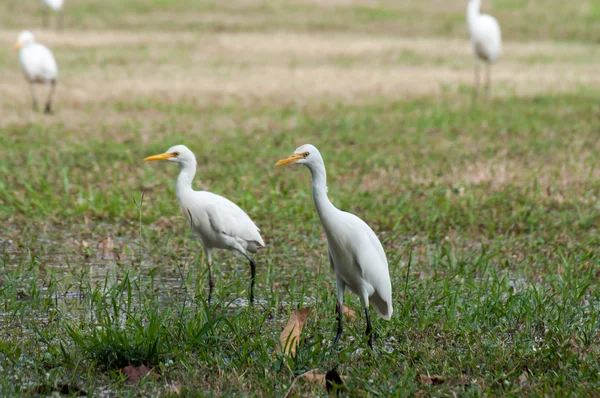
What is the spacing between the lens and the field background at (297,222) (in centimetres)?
366

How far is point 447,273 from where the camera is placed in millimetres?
5258

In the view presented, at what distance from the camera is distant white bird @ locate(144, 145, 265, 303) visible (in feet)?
15.8

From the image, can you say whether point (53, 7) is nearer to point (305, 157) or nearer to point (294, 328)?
point (305, 157)

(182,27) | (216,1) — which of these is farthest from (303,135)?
(216,1)

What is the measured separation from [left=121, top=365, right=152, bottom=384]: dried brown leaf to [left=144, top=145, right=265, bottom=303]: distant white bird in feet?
3.85

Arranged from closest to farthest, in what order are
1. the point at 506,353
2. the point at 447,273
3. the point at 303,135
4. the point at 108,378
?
the point at 108,378 < the point at 506,353 < the point at 447,273 < the point at 303,135

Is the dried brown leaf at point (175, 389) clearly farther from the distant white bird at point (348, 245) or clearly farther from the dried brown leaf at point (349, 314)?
the dried brown leaf at point (349, 314)

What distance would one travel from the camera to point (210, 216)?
4.82 metres

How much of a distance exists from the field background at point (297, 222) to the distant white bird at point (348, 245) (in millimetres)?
245

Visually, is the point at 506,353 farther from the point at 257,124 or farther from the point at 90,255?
the point at 257,124

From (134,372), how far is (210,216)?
4.63 feet

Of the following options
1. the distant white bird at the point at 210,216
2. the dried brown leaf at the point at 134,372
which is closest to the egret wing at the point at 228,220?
the distant white bird at the point at 210,216

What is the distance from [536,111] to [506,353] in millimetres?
8044

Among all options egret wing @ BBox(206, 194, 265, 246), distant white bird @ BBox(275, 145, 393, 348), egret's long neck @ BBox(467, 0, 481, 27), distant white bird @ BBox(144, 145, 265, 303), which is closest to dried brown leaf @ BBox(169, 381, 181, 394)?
distant white bird @ BBox(275, 145, 393, 348)
